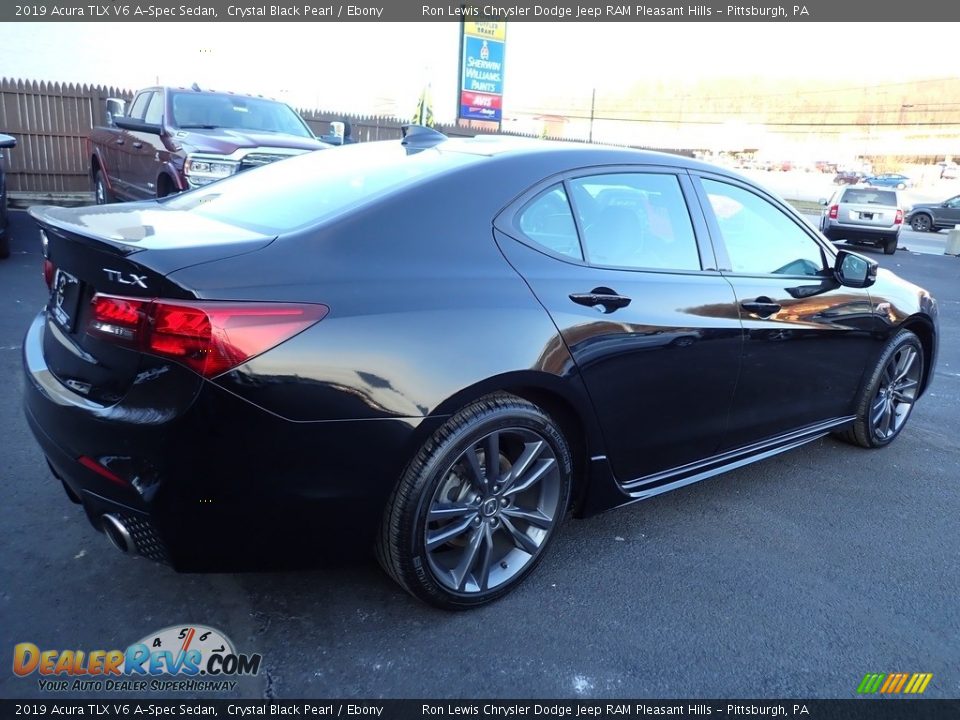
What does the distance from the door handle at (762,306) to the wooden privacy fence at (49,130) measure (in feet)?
44.8

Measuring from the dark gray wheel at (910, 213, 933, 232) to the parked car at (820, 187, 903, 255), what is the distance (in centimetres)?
1097

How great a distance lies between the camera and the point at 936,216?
2684 cm

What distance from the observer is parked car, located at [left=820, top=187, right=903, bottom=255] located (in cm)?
1731

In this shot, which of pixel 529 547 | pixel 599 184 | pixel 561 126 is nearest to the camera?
pixel 529 547

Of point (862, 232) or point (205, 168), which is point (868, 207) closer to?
point (862, 232)

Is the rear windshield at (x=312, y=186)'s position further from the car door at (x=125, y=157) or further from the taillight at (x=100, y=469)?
the car door at (x=125, y=157)

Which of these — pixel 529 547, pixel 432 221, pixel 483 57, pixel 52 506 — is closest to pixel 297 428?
pixel 432 221

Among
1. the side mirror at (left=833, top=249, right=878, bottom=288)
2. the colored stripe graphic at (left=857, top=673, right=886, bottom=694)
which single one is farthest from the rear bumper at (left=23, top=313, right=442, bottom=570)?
the side mirror at (left=833, top=249, right=878, bottom=288)

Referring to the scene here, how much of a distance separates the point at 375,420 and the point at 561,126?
2879 inches

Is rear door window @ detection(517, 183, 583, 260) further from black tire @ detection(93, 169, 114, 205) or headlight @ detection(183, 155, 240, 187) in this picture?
black tire @ detection(93, 169, 114, 205)

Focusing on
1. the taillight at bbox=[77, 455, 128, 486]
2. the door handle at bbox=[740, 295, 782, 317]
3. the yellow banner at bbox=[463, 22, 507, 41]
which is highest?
the yellow banner at bbox=[463, 22, 507, 41]

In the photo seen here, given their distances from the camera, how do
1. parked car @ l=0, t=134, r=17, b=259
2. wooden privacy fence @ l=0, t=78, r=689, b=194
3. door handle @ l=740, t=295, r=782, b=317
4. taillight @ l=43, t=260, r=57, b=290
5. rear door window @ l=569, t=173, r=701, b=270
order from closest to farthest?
taillight @ l=43, t=260, r=57, b=290
rear door window @ l=569, t=173, r=701, b=270
door handle @ l=740, t=295, r=782, b=317
parked car @ l=0, t=134, r=17, b=259
wooden privacy fence @ l=0, t=78, r=689, b=194

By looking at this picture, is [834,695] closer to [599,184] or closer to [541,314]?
[541,314]

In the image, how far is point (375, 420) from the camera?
2188 mm
